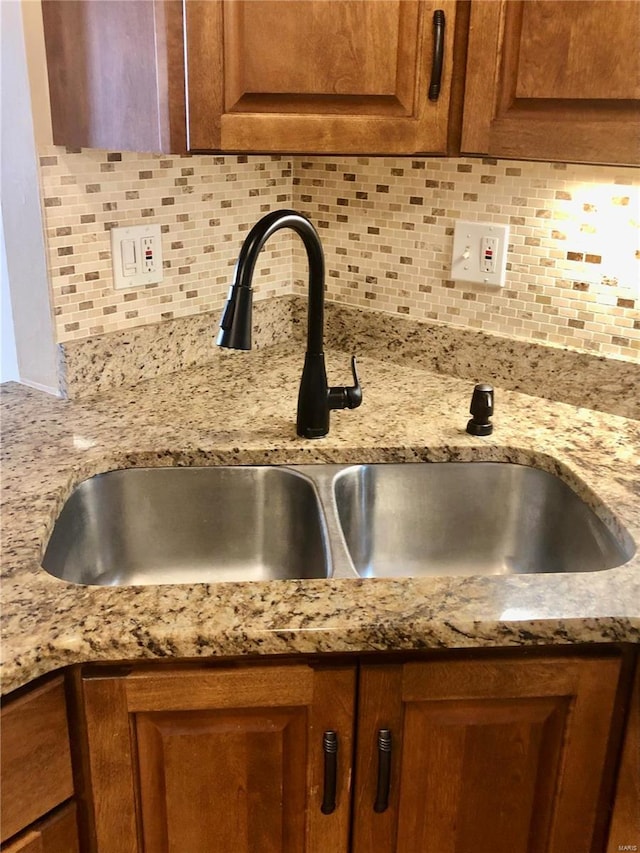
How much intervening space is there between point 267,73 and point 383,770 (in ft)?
2.98

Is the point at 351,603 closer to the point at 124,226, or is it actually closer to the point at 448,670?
the point at 448,670

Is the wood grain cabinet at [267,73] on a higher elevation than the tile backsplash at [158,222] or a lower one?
higher

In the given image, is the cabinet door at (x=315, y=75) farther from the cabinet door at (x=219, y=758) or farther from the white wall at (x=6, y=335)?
the cabinet door at (x=219, y=758)

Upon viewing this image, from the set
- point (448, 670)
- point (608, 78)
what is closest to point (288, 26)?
point (608, 78)

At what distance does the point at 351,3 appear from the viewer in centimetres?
113

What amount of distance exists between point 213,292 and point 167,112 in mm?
555

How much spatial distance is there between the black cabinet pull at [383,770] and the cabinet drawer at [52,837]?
0.35 meters

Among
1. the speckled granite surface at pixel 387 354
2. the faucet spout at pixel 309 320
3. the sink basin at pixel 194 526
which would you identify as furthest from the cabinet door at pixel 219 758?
the speckled granite surface at pixel 387 354

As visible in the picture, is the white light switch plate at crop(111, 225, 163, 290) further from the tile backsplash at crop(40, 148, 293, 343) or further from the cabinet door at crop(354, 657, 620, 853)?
the cabinet door at crop(354, 657, 620, 853)

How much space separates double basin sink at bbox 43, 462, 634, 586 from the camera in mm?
1251

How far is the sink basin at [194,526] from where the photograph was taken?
1.24 metres

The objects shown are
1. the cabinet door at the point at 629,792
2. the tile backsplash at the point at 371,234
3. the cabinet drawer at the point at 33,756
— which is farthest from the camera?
the tile backsplash at the point at 371,234

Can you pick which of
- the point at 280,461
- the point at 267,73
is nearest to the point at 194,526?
the point at 280,461

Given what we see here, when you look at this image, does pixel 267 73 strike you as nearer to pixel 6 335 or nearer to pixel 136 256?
pixel 136 256
